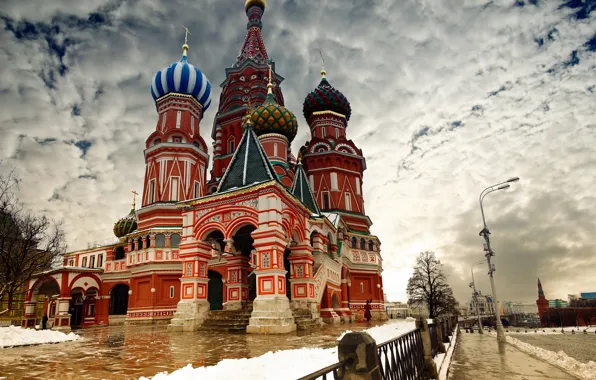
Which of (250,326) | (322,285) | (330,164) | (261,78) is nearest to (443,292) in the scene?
(330,164)

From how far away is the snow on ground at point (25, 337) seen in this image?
1019 centimetres

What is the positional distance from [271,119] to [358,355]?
21.7 metres

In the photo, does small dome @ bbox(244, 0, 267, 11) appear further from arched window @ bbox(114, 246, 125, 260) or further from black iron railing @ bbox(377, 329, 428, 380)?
black iron railing @ bbox(377, 329, 428, 380)

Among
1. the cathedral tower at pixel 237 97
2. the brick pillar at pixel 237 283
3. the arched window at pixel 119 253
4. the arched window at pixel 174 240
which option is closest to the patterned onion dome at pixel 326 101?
the cathedral tower at pixel 237 97

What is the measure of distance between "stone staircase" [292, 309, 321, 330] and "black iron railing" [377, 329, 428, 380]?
25.0 feet

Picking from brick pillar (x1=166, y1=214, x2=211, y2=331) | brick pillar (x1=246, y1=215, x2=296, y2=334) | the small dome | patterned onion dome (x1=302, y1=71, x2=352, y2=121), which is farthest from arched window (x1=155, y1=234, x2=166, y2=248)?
the small dome

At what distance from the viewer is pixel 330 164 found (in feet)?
101

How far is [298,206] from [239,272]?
3888mm

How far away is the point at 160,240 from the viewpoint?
80.5ft

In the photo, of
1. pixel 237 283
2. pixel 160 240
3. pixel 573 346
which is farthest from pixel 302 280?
pixel 573 346

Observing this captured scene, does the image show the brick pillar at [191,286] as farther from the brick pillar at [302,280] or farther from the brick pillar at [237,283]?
the brick pillar at [302,280]

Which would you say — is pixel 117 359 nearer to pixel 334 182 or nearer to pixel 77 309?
pixel 334 182

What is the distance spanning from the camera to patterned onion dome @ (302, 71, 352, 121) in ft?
109

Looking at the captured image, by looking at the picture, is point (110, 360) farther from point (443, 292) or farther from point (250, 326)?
point (443, 292)
